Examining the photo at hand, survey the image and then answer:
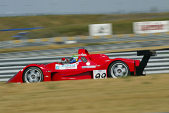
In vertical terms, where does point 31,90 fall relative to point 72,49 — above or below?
below

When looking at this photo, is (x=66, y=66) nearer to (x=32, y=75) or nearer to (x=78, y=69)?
(x=78, y=69)

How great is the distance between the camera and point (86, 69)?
27.5 feet

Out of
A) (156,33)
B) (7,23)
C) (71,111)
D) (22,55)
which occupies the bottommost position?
(71,111)

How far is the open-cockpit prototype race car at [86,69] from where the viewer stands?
8227 mm

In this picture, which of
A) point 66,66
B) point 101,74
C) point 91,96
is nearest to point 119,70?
point 101,74

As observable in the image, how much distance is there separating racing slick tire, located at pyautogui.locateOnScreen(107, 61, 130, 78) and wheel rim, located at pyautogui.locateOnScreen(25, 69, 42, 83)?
2011 mm

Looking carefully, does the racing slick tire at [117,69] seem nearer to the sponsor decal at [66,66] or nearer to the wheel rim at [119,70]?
the wheel rim at [119,70]

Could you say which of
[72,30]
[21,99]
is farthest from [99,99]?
[72,30]

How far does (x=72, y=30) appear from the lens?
26.3m

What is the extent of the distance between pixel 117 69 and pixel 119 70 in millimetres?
63

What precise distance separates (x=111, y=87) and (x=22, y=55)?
259 inches

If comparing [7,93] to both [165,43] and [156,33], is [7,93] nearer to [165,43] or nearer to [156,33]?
[165,43]

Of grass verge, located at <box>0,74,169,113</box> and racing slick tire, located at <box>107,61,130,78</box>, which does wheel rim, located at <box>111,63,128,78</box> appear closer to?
racing slick tire, located at <box>107,61,130,78</box>

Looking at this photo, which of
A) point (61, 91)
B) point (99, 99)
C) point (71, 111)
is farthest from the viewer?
point (61, 91)
